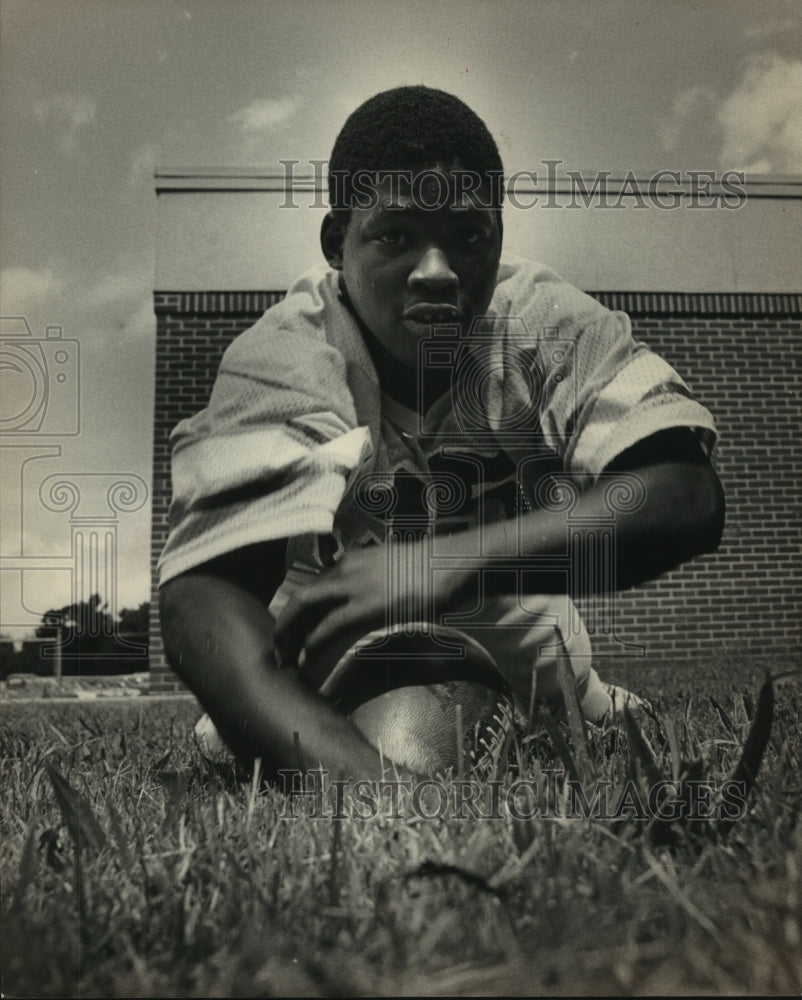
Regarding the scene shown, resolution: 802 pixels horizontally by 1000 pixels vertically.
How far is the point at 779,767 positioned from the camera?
129 cm

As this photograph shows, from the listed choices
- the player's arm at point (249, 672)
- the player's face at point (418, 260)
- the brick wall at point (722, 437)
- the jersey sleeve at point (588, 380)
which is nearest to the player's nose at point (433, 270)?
the player's face at point (418, 260)

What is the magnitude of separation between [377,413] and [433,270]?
11.2 inches

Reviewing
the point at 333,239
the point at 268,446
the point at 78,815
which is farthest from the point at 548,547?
the point at 78,815

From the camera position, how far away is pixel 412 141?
1.74m

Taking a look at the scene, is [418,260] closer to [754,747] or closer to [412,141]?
[412,141]

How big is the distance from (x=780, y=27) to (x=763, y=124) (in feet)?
0.62

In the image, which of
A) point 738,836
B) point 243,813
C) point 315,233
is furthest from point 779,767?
point 315,233

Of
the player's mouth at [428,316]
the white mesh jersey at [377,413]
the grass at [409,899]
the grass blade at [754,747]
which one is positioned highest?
the player's mouth at [428,316]

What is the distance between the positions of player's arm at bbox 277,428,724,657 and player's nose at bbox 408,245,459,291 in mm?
440

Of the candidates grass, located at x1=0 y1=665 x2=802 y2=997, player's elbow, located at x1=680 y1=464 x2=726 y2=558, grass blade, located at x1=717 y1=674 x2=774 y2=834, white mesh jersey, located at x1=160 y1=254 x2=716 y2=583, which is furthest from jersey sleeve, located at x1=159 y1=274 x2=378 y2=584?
grass blade, located at x1=717 y1=674 x2=774 y2=834

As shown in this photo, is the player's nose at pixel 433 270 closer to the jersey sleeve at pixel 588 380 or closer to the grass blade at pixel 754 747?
the jersey sleeve at pixel 588 380

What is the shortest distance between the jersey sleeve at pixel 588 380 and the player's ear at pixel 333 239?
0.31 m

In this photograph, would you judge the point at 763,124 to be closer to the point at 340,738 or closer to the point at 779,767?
the point at 779,767

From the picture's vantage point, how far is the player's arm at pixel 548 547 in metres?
1.62
